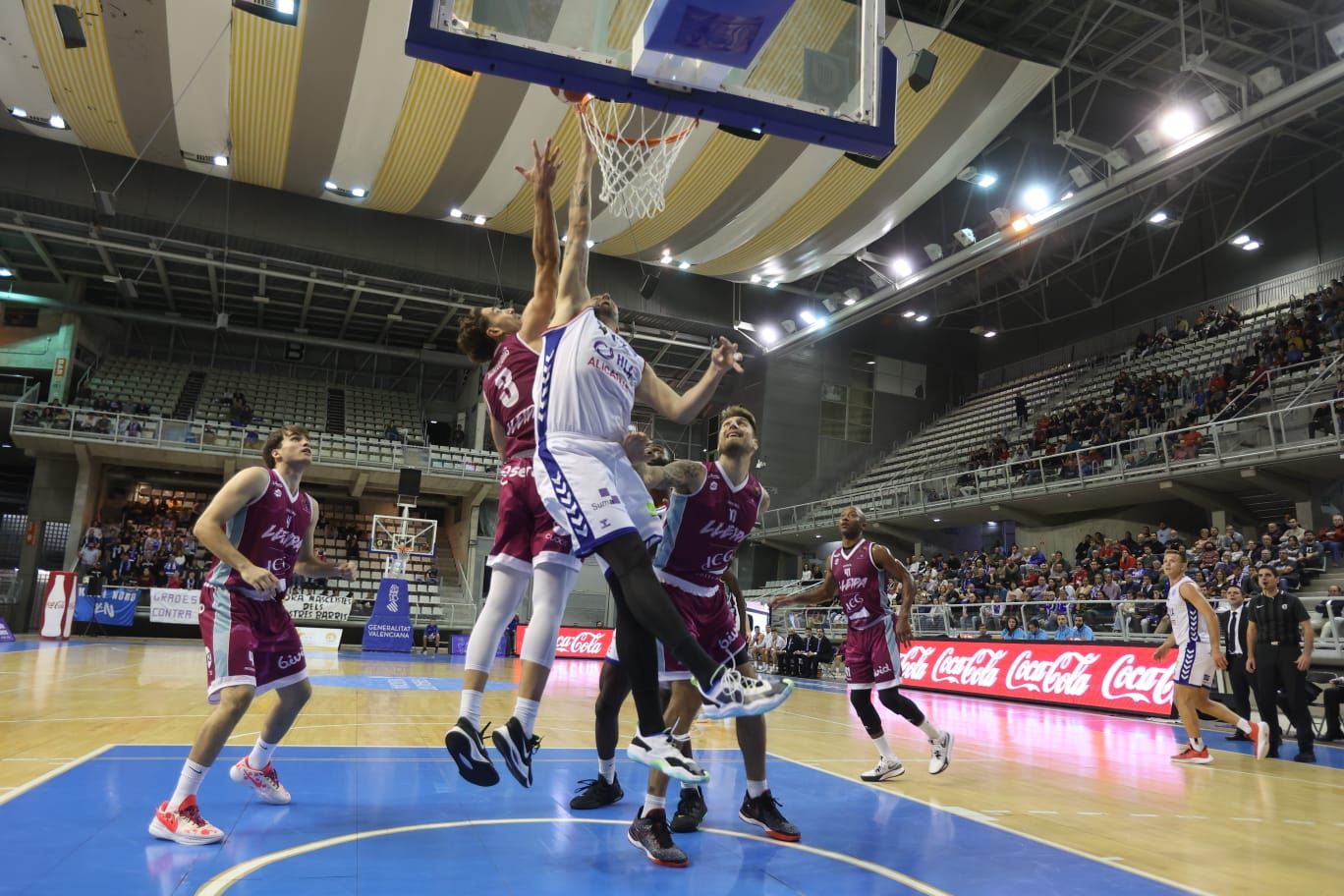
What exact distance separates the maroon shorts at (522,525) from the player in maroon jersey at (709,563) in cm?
60

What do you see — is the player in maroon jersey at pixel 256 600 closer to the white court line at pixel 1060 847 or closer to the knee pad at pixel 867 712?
the white court line at pixel 1060 847

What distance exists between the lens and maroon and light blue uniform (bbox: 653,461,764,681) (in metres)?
4.51

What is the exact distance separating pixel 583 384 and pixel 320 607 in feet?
73.3

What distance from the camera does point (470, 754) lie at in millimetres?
3217

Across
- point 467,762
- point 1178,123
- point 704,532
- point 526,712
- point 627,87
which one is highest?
point 1178,123

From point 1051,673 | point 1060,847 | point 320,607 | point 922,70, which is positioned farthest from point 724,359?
point 320,607

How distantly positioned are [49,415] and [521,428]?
2526cm

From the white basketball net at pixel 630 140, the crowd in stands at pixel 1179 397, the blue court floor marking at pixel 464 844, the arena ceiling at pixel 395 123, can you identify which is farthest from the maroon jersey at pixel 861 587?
the crowd in stands at pixel 1179 397

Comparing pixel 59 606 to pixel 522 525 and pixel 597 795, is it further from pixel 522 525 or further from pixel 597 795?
pixel 522 525

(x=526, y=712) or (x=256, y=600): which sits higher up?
(x=256, y=600)

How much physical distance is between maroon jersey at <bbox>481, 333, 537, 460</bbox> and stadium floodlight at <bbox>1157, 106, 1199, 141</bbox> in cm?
Answer: 1578

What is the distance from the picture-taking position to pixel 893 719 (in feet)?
35.9

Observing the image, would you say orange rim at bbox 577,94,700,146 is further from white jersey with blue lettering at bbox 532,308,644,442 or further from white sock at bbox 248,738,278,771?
white sock at bbox 248,738,278,771

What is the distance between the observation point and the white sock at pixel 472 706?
3.43 meters
